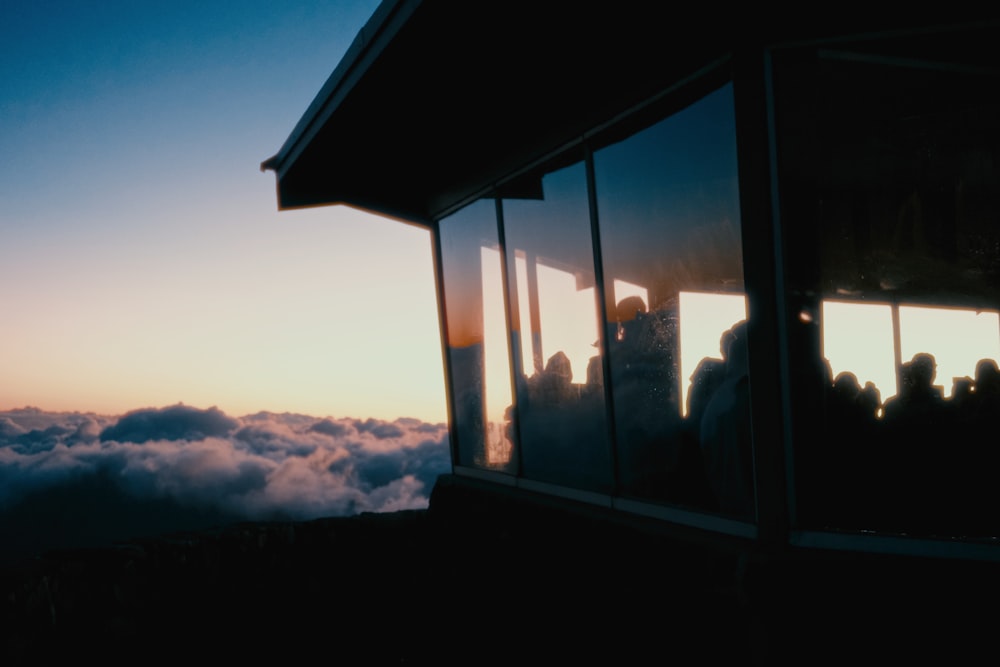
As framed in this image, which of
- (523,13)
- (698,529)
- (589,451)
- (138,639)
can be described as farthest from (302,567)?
(523,13)

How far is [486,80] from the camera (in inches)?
199

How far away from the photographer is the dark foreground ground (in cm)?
327

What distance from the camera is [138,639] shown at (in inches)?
251

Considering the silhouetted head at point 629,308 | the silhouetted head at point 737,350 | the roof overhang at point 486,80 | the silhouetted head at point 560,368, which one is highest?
the roof overhang at point 486,80

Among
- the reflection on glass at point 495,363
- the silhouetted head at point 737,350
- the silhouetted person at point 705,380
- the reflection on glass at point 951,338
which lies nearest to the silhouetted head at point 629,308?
the silhouetted person at point 705,380

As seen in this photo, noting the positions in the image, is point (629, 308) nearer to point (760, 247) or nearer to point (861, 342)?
point (760, 247)

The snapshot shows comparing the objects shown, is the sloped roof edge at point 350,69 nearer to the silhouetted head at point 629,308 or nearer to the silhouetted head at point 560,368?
the silhouetted head at point 629,308

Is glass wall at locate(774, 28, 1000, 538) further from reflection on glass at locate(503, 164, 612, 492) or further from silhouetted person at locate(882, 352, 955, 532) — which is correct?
reflection on glass at locate(503, 164, 612, 492)

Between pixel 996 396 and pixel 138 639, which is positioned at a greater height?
pixel 996 396

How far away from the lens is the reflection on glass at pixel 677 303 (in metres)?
3.98

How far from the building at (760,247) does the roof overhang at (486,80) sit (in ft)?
0.07

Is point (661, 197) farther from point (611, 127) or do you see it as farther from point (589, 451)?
point (589, 451)

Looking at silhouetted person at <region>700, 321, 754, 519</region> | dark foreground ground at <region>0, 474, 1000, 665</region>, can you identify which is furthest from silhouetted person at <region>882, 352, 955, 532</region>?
silhouetted person at <region>700, 321, 754, 519</region>

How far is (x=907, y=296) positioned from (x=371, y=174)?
17.8 feet
